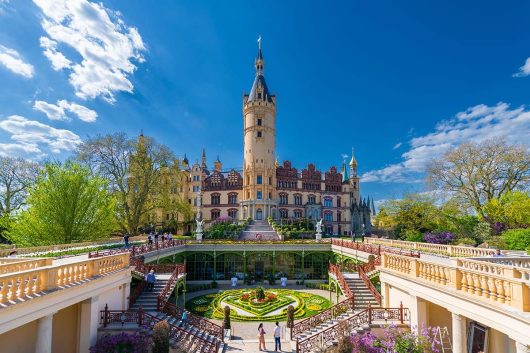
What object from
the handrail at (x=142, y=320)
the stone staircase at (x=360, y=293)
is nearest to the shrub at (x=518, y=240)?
the stone staircase at (x=360, y=293)

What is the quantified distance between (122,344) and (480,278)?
38.6 ft

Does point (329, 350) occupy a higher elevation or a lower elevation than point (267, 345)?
higher

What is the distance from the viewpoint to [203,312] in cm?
2283

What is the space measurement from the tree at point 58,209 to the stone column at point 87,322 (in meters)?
17.3

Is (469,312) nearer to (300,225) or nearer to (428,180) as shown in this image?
(428,180)

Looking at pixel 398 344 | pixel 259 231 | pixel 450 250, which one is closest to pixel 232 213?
pixel 259 231

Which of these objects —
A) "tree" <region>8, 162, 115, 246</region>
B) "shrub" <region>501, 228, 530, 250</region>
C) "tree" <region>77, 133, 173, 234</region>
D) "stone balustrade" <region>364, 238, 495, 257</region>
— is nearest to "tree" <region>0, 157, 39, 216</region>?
"tree" <region>77, 133, 173, 234</region>

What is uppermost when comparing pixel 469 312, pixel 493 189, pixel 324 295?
pixel 493 189

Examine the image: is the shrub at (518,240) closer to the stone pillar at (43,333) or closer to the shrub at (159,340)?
the shrub at (159,340)

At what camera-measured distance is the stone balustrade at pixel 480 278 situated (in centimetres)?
716

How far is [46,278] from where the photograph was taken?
30.3 feet

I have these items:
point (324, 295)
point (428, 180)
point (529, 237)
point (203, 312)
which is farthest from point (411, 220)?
point (203, 312)

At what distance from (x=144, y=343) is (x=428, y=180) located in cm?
3946

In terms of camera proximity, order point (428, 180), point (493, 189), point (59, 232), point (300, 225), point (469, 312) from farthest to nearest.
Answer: point (300, 225) < point (428, 180) < point (493, 189) < point (59, 232) < point (469, 312)
